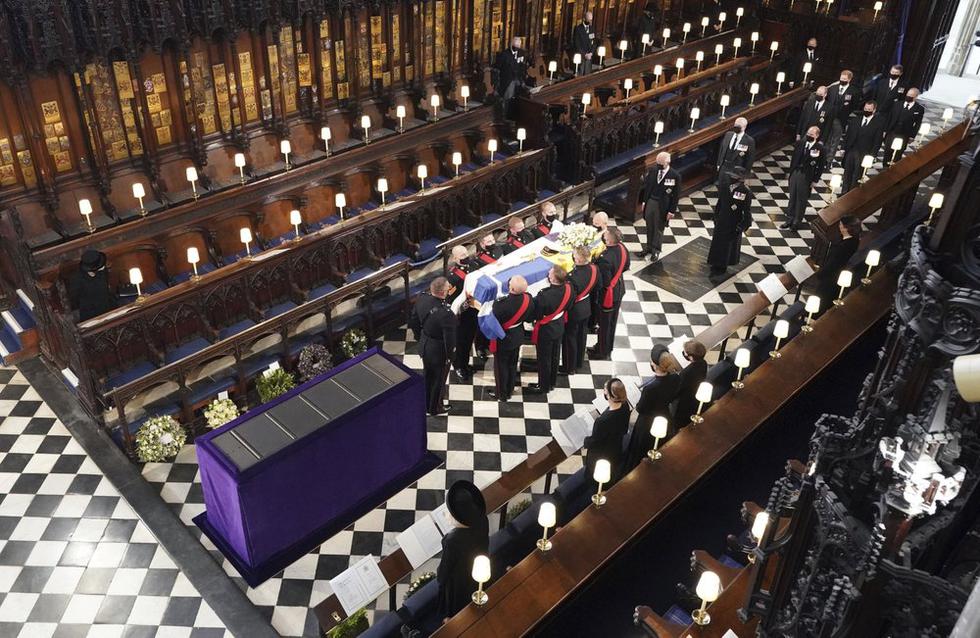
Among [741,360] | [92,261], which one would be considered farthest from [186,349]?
[741,360]

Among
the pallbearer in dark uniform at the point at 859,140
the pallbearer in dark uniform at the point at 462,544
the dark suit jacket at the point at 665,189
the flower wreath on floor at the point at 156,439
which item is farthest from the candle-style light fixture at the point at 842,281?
the flower wreath on floor at the point at 156,439

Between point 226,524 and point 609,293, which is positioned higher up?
point 609,293

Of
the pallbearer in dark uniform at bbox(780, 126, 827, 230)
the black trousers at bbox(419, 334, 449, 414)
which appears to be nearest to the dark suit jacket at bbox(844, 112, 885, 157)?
the pallbearer in dark uniform at bbox(780, 126, 827, 230)

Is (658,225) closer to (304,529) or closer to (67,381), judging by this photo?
(304,529)

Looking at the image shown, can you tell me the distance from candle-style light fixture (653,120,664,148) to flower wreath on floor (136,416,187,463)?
977 centimetres

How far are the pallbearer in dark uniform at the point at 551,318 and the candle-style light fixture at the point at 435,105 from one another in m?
5.50

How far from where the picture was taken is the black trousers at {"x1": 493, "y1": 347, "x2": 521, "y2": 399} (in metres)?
9.68

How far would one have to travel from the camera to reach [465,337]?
10.0 m

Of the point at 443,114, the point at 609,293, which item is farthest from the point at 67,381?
the point at 443,114

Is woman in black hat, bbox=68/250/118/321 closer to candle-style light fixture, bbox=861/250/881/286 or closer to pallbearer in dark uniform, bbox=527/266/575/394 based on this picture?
pallbearer in dark uniform, bbox=527/266/575/394

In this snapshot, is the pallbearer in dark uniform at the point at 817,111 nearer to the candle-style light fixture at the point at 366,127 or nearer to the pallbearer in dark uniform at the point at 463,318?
the candle-style light fixture at the point at 366,127

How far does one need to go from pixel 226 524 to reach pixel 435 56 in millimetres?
9785

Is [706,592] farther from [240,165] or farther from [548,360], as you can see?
[240,165]

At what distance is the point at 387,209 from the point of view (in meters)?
11.0
